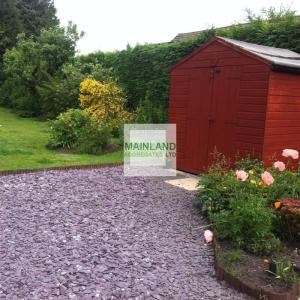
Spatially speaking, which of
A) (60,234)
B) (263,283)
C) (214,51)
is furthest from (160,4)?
(263,283)

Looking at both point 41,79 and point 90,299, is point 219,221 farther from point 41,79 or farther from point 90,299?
point 41,79

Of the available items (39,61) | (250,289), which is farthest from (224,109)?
(39,61)

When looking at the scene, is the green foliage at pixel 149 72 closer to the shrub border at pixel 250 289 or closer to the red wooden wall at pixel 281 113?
the red wooden wall at pixel 281 113

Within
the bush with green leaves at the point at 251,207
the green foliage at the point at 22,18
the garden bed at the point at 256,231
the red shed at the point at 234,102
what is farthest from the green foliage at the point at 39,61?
the garden bed at the point at 256,231

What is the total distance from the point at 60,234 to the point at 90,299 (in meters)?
1.36

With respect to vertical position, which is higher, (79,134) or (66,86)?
(66,86)

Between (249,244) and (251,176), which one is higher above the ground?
(251,176)

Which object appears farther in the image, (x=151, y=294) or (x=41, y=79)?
(x=41, y=79)

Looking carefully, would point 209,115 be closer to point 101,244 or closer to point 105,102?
point 101,244

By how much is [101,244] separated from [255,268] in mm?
1568

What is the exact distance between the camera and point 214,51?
21.8 ft
